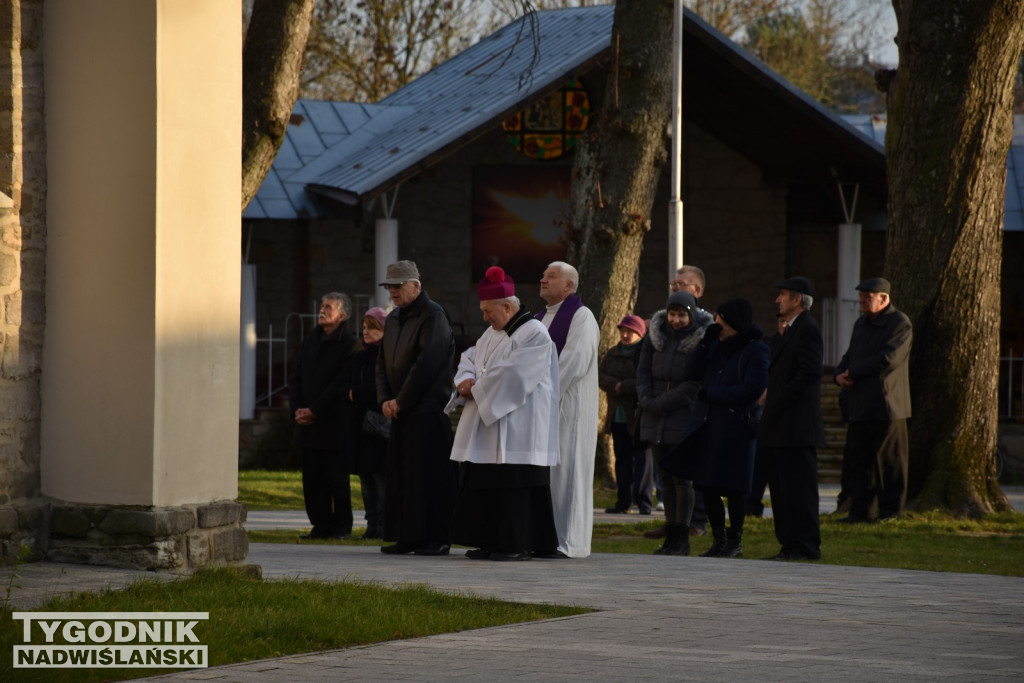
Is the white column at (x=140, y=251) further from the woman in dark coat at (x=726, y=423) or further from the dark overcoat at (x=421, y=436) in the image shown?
the woman in dark coat at (x=726, y=423)

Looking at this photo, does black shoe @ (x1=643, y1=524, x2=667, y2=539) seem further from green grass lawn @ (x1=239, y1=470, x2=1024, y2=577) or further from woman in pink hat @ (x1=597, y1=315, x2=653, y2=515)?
woman in pink hat @ (x1=597, y1=315, x2=653, y2=515)

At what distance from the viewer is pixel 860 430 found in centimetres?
1237

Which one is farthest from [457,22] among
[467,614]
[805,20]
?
[467,614]

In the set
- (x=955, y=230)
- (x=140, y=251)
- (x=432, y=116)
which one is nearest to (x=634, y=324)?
(x=955, y=230)

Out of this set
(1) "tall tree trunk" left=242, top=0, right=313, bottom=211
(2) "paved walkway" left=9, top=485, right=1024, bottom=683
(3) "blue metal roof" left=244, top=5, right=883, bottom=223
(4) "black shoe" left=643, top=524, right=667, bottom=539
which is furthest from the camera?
(3) "blue metal roof" left=244, top=5, right=883, bottom=223

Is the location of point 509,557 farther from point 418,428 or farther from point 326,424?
point 326,424

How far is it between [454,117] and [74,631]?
51.8 feet

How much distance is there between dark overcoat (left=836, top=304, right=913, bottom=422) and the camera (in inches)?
473

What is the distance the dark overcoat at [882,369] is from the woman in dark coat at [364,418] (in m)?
3.66

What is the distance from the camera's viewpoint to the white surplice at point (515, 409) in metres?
9.39

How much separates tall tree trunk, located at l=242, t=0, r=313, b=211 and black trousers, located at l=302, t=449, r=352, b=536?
2.07m

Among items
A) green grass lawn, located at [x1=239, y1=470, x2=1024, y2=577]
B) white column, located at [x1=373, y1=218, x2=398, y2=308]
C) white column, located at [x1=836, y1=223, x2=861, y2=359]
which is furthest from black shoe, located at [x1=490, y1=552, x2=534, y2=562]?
white column, located at [x1=836, y1=223, x2=861, y2=359]

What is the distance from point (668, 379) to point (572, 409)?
1118 millimetres

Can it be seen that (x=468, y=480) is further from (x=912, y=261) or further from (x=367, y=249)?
(x=367, y=249)
